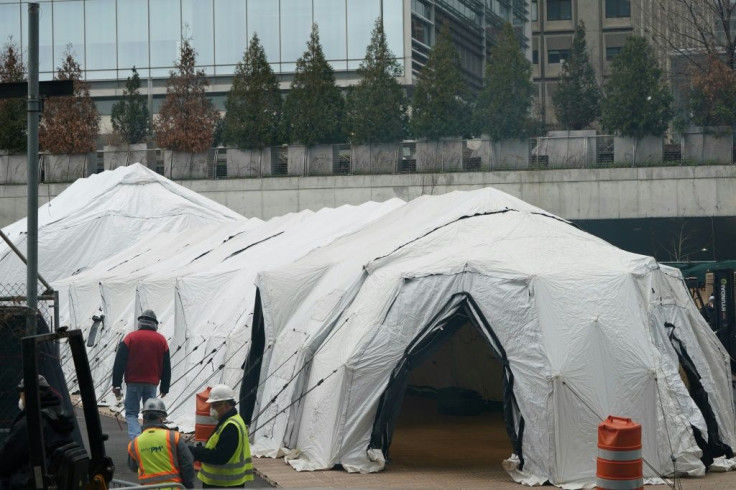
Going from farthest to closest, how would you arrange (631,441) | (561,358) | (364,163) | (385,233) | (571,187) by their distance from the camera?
(364,163), (571,187), (385,233), (561,358), (631,441)

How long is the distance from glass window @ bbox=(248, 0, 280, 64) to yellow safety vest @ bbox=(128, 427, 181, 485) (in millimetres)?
48366

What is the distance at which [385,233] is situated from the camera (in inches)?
697

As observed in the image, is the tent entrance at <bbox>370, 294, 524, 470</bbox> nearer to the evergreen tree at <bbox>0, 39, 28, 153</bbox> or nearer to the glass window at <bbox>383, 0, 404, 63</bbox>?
the evergreen tree at <bbox>0, 39, 28, 153</bbox>

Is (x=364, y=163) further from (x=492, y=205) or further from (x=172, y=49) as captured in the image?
(x=492, y=205)

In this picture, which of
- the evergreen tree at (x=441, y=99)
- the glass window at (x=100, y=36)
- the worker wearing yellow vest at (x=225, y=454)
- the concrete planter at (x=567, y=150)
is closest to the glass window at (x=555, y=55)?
the glass window at (x=100, y=36)

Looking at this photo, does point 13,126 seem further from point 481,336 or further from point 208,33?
point 481,336

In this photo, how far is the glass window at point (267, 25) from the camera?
2223 inches

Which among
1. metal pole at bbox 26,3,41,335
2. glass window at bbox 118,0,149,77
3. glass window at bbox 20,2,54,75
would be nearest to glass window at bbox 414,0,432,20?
glass window at bbox 118,0,149,77

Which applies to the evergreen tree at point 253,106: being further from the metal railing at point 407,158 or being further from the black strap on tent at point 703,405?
the black strap on tent at point 703,405

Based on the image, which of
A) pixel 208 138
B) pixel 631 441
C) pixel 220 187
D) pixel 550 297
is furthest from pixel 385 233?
pixel 208 138

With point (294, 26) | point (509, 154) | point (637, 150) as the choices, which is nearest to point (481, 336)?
point (637, 150)

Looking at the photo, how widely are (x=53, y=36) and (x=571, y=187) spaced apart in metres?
28.7

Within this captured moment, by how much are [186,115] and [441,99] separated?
10263mm

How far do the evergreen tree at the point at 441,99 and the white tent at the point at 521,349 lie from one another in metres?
29.5
